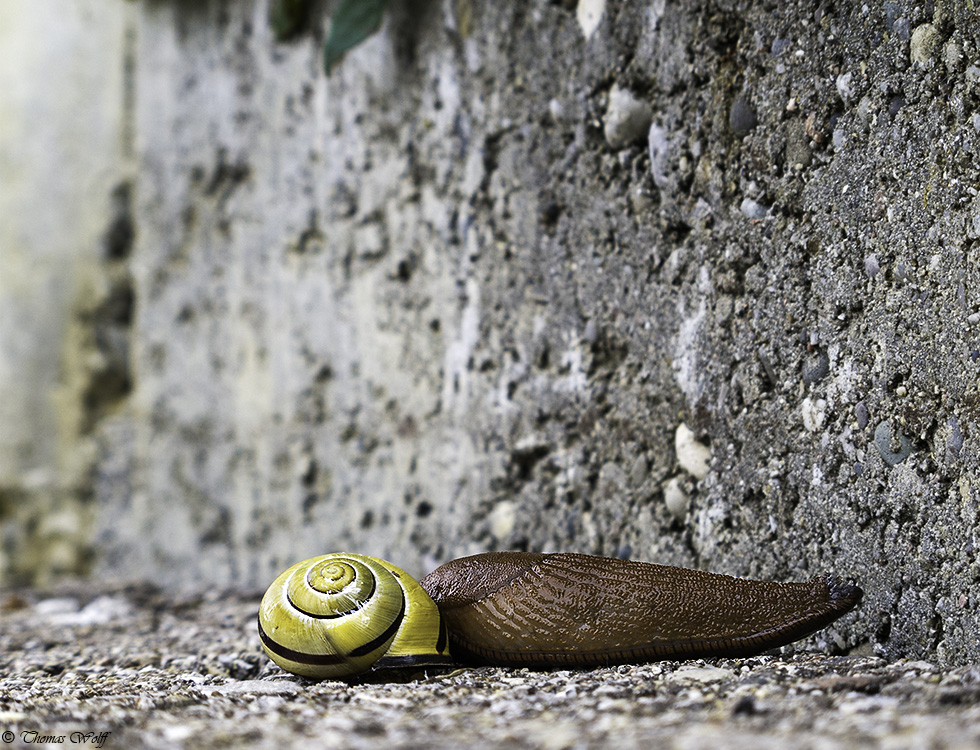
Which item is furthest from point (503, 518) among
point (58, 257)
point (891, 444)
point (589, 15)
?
point (58, 257)

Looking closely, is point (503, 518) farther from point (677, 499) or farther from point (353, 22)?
point (353, 22)

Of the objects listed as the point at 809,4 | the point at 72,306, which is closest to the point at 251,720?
the point at 809,4

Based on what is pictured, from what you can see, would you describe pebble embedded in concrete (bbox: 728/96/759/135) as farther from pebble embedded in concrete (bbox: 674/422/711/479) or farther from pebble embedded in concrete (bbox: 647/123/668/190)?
pebble embedded in concrete (bbox: 674/422/711/479)

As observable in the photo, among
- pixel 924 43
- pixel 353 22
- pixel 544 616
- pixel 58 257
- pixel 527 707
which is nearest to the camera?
pixel 527 707

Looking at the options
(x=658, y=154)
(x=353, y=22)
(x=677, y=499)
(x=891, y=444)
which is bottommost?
(x=677, y=499)

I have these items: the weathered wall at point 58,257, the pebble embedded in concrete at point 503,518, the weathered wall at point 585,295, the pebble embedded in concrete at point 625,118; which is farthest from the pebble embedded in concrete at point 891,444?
the weathered wall at point 58,257

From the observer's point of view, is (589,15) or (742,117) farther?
(589,15)
